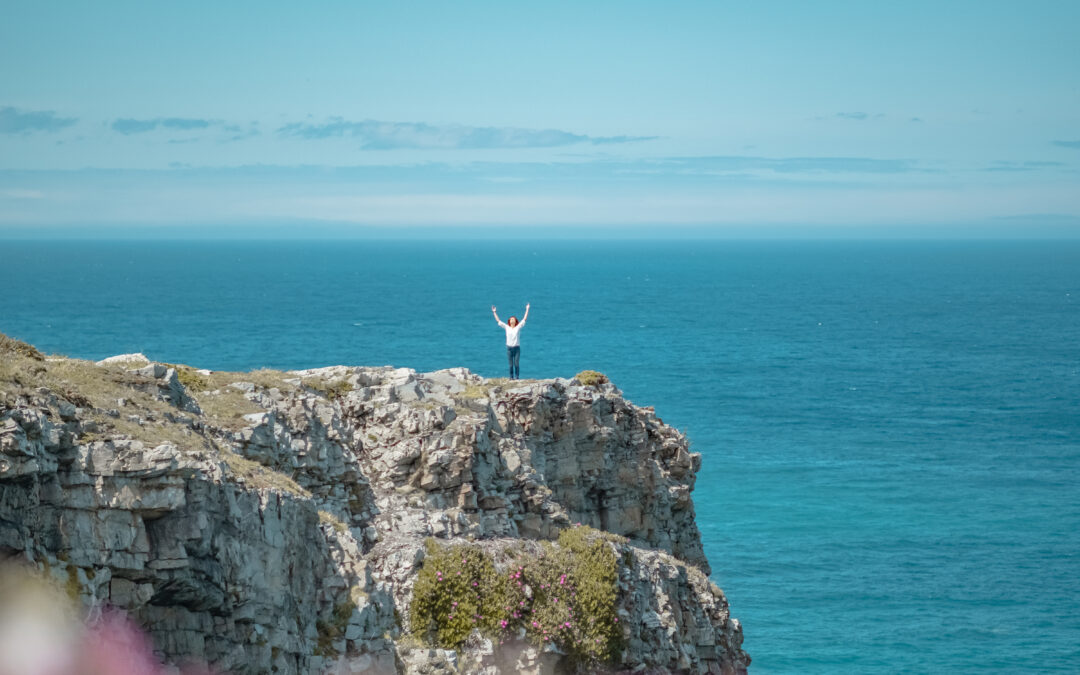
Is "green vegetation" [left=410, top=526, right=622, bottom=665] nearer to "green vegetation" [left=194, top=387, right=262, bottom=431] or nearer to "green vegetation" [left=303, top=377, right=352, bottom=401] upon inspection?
"green vegetation" [left=194, top=387, right=262, bottom=431]

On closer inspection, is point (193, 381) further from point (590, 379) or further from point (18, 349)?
point (590, 379)

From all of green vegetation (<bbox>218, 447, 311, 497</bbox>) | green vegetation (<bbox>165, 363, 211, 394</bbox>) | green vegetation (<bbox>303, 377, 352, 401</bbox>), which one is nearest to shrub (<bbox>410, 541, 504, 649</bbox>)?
green vegetation (<bbox>218, 447, 311, 497</bbox>)

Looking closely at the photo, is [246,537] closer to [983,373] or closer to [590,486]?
[590,486]

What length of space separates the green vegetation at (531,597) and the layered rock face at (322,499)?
1.76ft

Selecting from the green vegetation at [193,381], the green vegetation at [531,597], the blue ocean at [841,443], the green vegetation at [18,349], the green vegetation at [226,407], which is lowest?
the blue ocean at [841,443]

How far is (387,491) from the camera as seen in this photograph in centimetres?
3344

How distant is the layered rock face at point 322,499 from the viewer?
805 inches

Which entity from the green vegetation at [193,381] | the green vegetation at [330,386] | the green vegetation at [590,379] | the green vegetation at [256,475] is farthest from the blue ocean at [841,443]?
the green vegetation at [256,475]

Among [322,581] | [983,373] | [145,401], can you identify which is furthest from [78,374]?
[983,373]

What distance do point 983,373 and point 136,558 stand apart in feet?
457

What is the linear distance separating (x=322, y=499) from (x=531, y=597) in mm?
6895

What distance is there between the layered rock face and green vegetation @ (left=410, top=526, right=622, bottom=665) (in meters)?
0.54

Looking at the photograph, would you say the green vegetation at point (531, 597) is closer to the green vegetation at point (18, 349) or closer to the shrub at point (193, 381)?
the shrub at point (193, 381)

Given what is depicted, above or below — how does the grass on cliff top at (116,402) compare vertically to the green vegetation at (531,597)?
above
